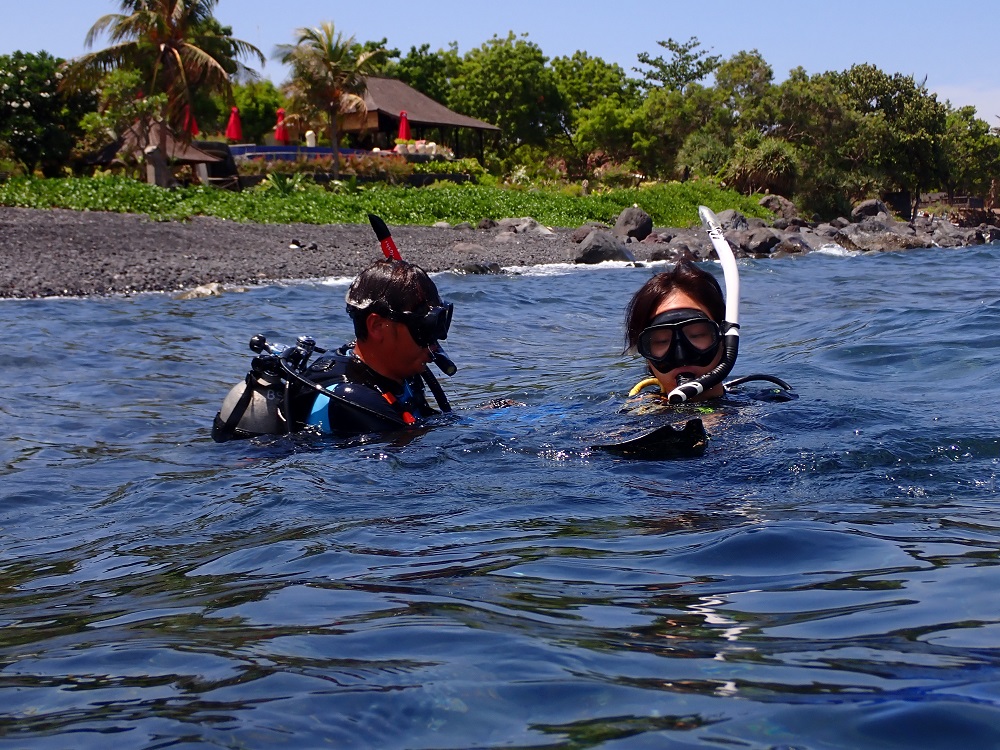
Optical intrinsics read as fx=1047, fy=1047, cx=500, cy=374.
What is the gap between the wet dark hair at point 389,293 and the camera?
429 centimetres

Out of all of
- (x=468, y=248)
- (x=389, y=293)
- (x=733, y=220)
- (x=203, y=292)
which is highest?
(x=733, y=220)

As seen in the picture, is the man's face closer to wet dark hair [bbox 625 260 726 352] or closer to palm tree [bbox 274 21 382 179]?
wet dark hair [bbox 625 260 726 352]

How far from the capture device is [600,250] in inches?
766

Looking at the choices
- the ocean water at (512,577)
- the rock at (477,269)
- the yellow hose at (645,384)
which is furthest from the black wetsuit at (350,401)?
the rock at (477,269)

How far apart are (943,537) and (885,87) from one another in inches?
1730

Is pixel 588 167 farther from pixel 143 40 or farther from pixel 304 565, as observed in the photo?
pixel 304 565

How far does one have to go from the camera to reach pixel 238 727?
1589mm

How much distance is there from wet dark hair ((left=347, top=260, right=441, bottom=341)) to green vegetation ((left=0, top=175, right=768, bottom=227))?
1632cm

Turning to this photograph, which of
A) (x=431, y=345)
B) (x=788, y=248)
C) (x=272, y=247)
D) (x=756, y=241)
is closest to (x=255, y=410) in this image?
(x=431, y=345)

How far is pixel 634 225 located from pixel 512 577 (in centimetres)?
2304

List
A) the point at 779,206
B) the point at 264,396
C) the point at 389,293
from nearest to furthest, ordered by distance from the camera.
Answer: the point at 389,293 → the point at 264,396 → the point at 779,206

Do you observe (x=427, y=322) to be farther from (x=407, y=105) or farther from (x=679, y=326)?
(x=407, y=105)

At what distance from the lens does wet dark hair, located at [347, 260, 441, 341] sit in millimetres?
4293

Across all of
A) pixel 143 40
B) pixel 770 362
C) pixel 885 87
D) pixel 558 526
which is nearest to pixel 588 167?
pixel 885 87
